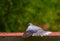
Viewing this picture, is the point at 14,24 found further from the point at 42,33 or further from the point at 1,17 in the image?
the point at 42,33

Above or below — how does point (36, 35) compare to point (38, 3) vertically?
below

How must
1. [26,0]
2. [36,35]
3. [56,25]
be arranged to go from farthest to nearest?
[56,25]
[26,0]
[36,35]

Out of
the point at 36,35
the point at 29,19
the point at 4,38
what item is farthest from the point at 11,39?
the point at 29,19

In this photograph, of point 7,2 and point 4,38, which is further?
point 7,2

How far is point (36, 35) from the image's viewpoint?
2.16 metres

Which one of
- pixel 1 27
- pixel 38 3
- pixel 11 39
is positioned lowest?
pixel 11 39

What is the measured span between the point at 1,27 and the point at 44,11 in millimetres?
551

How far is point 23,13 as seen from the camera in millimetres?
2990

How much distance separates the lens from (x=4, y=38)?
2.21m

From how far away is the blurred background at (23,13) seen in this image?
9.71ft

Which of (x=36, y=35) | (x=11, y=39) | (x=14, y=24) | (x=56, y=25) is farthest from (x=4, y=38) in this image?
(x=56, y=25)

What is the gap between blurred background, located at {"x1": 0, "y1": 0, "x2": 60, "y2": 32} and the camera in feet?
9.71

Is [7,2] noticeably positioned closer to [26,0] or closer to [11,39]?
[26,0]

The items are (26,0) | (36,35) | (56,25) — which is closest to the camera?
(36,35)
